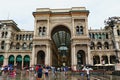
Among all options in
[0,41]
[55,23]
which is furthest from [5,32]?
[55,23]

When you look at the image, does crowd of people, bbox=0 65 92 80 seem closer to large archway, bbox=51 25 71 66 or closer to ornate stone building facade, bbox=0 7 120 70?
ornate stone building facade, bbox=0 7 120 70

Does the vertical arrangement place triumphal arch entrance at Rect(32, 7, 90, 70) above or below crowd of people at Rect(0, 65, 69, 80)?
above

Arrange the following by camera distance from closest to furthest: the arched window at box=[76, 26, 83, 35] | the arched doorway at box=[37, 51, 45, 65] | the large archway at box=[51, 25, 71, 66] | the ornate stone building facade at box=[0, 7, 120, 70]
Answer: the ornate stone building facade at box=[0, 7, 120, 70], the arched window at box=[76, 26, 83, 35], the arched doorway at box=[37, 51, 45, 65], the large archway at box=[51, 25, 71, 66]

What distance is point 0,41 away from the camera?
67.2 m

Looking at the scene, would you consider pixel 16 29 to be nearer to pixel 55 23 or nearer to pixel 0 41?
pixel 0 41

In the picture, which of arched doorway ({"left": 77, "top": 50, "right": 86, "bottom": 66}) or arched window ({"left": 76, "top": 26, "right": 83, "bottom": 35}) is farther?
arched window ({"left": 76, "top": 26, "right": 83, "bottom": 35})

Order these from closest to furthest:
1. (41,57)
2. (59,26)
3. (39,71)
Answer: (39,71), (41,57), (59,26)

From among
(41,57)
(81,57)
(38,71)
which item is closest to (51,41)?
(41,57)

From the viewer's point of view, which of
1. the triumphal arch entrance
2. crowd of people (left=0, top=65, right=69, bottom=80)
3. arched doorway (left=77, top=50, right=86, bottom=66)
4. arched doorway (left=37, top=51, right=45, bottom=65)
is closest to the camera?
crowd of people (left=0, top=65, right=69, bottom=80)

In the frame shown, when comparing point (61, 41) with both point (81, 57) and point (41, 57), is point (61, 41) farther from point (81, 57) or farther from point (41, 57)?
point (41, 57)

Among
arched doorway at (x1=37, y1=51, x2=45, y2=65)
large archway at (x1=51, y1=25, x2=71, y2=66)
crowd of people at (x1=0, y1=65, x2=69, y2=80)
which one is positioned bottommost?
crowd of people at (x1=0, y1=65, x2=69, y2=80)

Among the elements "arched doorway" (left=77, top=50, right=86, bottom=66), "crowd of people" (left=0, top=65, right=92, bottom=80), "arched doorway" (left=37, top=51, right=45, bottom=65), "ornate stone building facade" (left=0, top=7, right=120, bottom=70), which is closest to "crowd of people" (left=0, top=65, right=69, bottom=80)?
"crowd of people" (left=0, top=65, right=92, bottom=80)

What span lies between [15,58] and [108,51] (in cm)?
3702

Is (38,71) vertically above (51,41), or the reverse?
(51,41)
